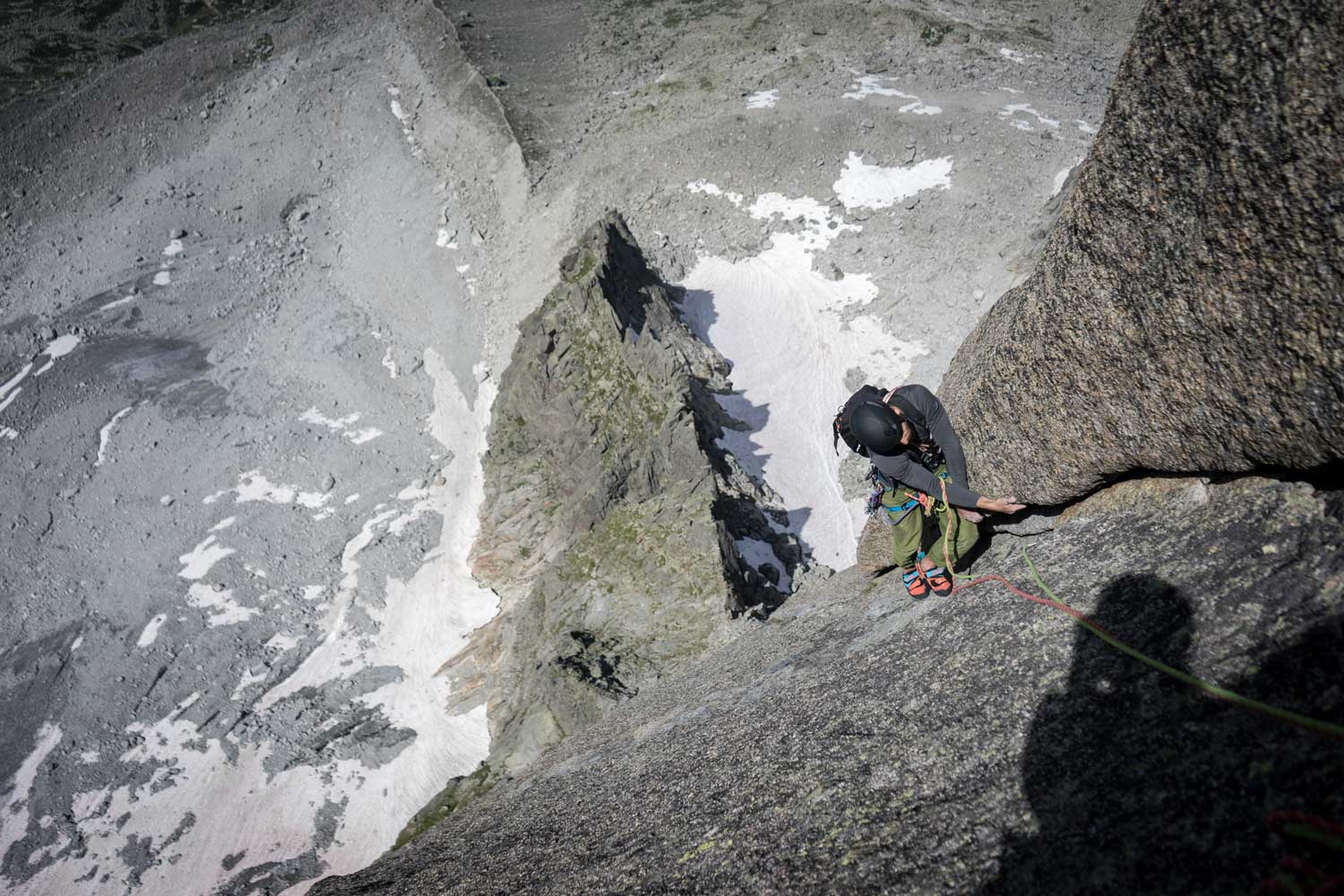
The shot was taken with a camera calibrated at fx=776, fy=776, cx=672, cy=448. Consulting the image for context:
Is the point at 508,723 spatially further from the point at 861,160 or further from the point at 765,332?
the point at 861,160

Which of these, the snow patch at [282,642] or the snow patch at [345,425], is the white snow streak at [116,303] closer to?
the snow patch at [345,425]

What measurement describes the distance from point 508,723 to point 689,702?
→ 14.6m

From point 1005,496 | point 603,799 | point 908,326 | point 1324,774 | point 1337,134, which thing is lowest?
point 908,326

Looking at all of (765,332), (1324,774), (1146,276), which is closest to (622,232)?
(765,332)

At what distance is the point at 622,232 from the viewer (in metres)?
35.3

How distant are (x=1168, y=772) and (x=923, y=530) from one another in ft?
16.7

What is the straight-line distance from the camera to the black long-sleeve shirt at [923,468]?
9.63 metres

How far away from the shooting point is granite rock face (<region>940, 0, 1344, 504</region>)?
17.7 ft

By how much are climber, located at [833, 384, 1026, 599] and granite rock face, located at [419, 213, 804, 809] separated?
11302 mm

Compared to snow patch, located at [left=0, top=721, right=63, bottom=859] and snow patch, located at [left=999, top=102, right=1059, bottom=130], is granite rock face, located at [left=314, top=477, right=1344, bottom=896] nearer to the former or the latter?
snow patch, located at [left=0, top=721, right=63, bottom=859]

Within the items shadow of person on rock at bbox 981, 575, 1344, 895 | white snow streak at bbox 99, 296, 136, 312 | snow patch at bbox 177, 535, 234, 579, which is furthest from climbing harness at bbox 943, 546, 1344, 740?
white snow streak at bbox 99, 296, 136, 312

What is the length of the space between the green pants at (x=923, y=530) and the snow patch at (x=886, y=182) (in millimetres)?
29326

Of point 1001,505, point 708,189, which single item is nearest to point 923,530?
point 1001,505

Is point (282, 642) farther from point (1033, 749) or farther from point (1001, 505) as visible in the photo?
point (1033, 749)
